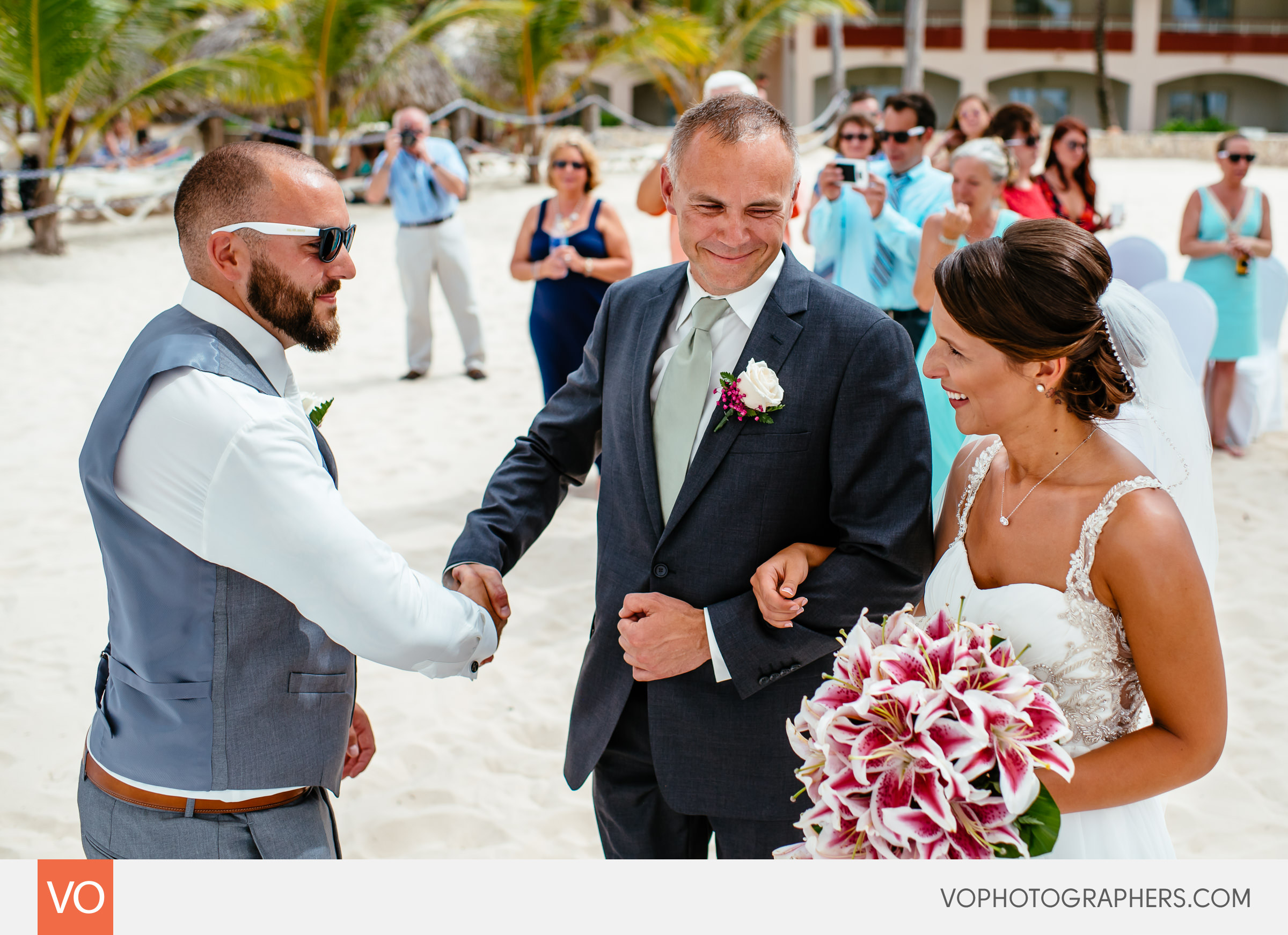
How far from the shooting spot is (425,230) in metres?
9.13

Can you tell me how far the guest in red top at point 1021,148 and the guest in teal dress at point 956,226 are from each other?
1.53 meters

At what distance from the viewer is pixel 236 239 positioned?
73.0 inches

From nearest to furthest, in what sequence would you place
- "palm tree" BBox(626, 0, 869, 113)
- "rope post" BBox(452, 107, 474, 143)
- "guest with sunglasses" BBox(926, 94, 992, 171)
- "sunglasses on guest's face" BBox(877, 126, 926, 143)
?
"sunglasses on guest's face" BBox(877, 126, 926, 143) → "guest with sunglasses" BBox(926, 94, 992, 171) → "palm tree" BBox(626, 0, 869, 113) → "rope post" BBox(452, 107, 474, 143)

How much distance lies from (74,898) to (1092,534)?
1.78 m

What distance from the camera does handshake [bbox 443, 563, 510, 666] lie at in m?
2.16

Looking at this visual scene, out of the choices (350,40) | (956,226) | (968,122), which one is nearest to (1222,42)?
(350,40)

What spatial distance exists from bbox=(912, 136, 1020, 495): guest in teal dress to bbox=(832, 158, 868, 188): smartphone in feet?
1.55

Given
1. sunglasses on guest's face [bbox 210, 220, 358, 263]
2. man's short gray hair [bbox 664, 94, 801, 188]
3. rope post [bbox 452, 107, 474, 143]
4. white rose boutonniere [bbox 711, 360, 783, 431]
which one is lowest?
rope post [bbox 452, 107, 474, 143]

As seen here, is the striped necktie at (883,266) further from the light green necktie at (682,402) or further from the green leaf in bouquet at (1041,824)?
the green leaf in bouquet at (1041,824)

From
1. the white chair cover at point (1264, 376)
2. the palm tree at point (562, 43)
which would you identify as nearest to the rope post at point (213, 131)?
the palm tree at point (562, 43)

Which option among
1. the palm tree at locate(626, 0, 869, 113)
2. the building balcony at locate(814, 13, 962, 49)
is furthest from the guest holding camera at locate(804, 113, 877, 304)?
the building balcony at locate(814, 13, 962, 49)

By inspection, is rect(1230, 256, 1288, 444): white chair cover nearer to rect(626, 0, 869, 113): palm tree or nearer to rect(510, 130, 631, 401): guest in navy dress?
rect(510, 130, 631, 401): guest in navy dress

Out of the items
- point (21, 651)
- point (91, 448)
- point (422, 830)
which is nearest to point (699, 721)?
point (91, 448)

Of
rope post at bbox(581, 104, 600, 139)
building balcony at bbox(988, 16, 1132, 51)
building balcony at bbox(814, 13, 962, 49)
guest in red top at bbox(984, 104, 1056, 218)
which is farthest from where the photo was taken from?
building balcony at bbox(988, 16, 1132, 51)
